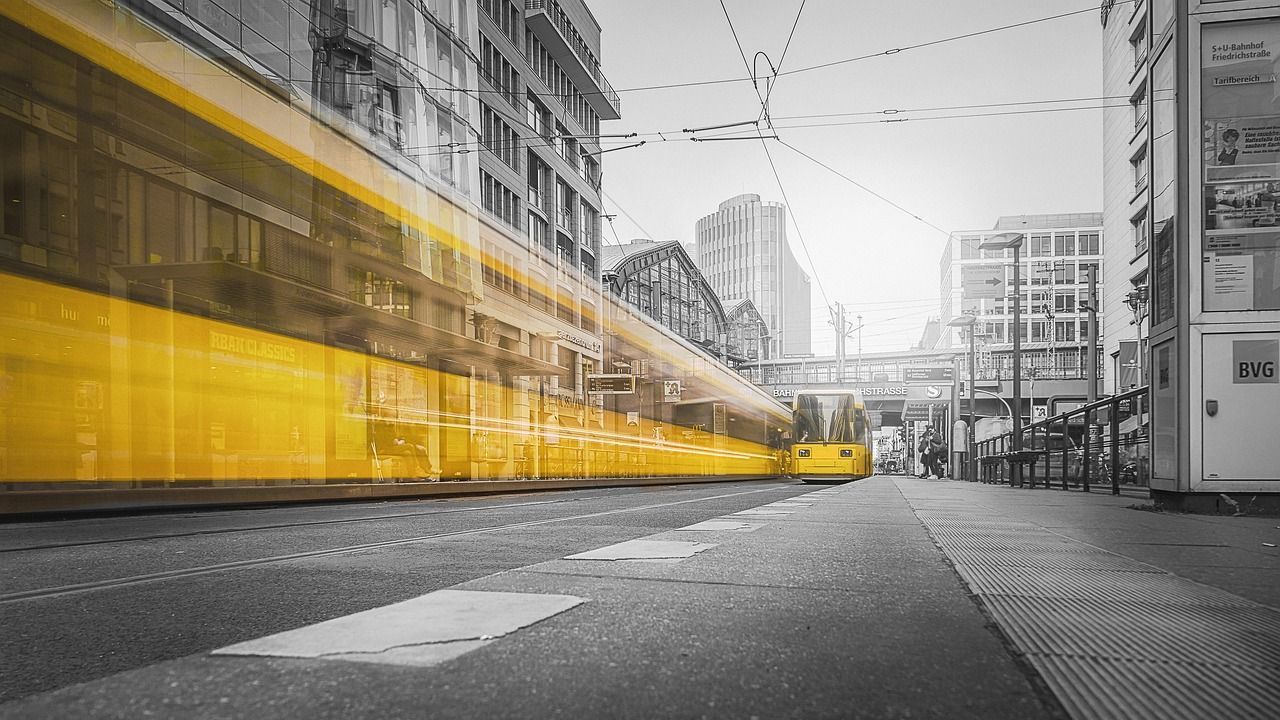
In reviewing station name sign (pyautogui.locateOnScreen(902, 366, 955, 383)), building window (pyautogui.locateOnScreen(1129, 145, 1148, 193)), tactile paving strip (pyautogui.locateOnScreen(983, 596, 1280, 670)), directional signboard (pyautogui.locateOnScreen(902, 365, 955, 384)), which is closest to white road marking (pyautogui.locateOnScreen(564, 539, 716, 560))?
tactile paving strip (pyautogui.locateOnScreen(983, 596, 1280, 670))

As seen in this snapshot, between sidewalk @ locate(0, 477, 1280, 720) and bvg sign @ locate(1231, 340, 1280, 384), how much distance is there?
543 cm

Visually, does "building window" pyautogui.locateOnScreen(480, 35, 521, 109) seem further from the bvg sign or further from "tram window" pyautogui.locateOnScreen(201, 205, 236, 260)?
the bvg sign

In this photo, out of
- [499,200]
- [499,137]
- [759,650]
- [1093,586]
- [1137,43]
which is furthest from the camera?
[1137,43]

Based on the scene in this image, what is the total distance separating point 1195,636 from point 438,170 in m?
19.4

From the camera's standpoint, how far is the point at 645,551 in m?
4.83

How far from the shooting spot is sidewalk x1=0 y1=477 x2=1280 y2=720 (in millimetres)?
1821

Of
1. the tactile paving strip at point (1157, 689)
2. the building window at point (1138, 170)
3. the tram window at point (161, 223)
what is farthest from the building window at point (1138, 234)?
the tactile paving strip at point (1157, 689)

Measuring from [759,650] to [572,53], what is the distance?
4042cm

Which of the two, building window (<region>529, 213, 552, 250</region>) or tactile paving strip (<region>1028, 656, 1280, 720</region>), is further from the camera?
building window (<region>529, 213, 552, 250</region>)

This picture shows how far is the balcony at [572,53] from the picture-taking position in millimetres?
36969

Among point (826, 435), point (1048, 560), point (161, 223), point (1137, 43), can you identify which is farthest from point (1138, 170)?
point (1048, 560)

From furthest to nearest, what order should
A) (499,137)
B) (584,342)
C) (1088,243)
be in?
(1088,243), (499,137), (584,342)

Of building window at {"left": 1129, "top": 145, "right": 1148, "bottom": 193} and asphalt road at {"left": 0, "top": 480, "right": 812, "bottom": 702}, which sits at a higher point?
building window at {"left": 1129, "top": 145, "right": 1148, "bottom": 193}

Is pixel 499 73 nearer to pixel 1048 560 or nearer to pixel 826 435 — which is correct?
pixel 826 435
